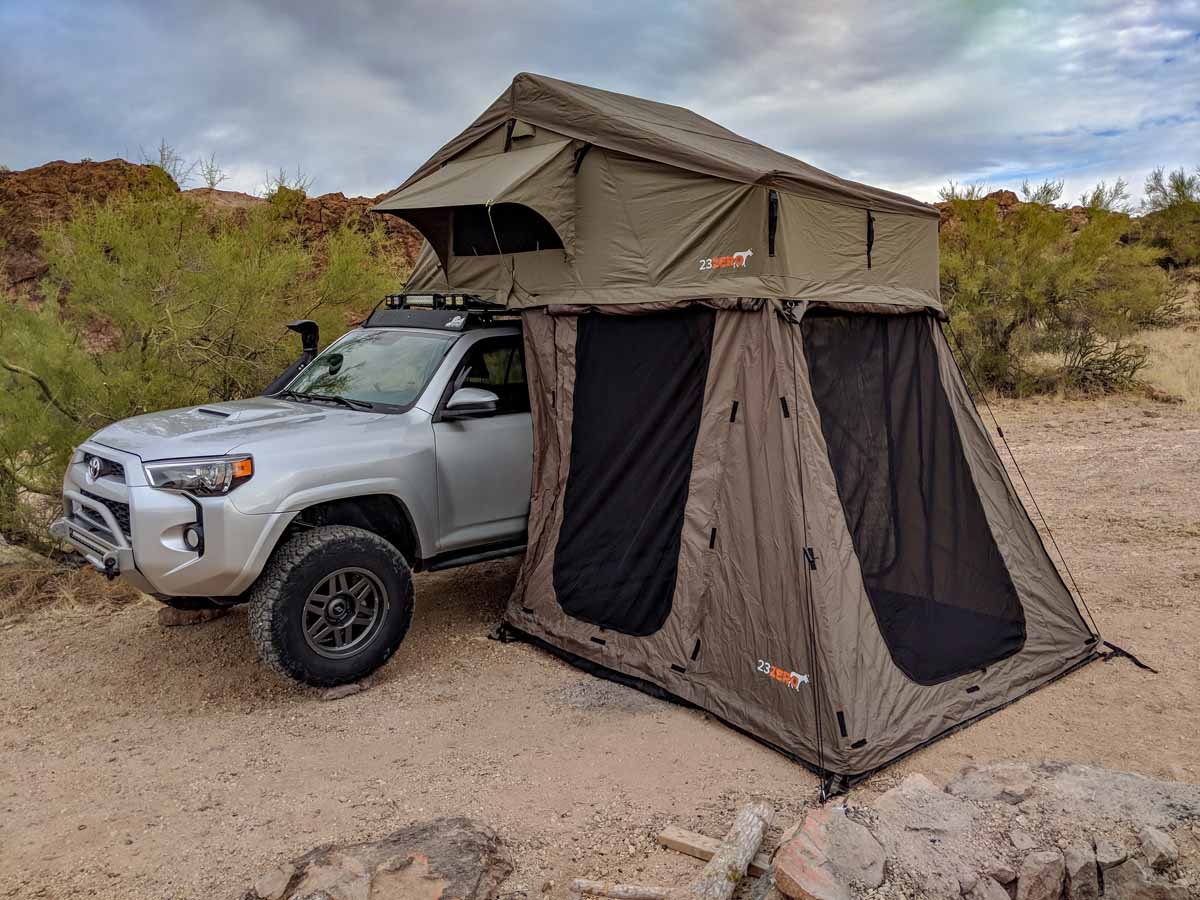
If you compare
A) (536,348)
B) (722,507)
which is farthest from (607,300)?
(722,507)

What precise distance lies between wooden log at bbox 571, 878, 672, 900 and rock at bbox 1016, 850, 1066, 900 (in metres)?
1.12

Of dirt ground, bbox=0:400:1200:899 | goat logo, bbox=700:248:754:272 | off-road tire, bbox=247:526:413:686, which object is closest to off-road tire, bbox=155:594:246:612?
off-road tire, bbox=247:526:413:686

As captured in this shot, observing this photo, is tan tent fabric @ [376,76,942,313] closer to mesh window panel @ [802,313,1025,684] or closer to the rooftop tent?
the rooftop tent

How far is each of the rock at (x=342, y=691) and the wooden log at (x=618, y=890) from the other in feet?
6.96

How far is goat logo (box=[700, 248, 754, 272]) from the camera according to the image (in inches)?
184

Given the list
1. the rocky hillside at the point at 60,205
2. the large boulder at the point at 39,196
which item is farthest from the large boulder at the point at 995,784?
the large boulder at the point at 39,196

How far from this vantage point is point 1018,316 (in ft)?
52.7

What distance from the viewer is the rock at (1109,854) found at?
3.06 metres

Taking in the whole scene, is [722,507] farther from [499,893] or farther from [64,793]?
[64,793]

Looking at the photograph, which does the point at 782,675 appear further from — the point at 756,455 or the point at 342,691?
the point at 342,691

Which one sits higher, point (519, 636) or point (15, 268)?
point (15, 268)

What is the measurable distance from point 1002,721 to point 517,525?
→ 2.96 meters

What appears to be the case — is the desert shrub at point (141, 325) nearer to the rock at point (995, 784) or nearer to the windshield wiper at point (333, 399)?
the windshield wiper at point (333, 399)

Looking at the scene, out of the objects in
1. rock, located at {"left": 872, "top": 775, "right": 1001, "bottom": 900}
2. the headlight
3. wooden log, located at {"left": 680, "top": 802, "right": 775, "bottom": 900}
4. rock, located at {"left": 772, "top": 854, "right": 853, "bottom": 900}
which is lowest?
wooden log, located at {"left": 680, "top": 802, "right": 775, "bottom": 900}
